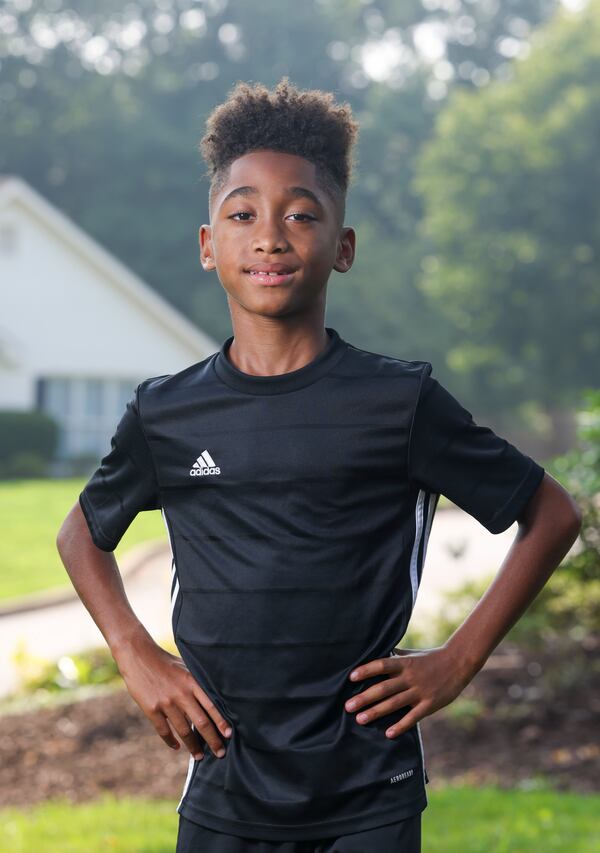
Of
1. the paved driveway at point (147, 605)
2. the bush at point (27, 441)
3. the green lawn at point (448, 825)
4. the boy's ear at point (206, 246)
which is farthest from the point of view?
the bush at point (27, 441)

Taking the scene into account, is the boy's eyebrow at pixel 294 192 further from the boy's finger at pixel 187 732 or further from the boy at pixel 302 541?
the boy's finger at pixel 187 732

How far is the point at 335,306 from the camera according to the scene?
142 feet

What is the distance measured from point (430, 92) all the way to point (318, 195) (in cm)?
5138

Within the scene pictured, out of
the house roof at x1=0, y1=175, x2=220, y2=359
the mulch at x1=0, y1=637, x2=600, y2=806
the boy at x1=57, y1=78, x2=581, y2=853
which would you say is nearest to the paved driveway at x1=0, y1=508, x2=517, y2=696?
the mulch at x1=0, y1=637, x2=600, y2=806

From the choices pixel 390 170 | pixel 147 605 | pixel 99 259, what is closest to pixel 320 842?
pixel 147 605

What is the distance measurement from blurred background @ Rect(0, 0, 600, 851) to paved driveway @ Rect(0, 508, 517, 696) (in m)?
0.06

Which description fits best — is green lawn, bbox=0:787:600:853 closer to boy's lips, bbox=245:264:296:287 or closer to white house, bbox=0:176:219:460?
boy's lips, bbox=245:264:296:287

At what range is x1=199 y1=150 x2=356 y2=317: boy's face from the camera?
2.69 metres

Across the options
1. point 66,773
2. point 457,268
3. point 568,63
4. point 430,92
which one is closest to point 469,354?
point 457,268

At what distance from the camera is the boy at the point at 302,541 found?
8.41 feet

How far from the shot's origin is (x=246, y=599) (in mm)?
2611

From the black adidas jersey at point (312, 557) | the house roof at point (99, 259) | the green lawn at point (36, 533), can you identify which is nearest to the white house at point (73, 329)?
the house roof at point (99, 259)

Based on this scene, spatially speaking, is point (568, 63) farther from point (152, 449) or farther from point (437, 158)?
point (152, 449)

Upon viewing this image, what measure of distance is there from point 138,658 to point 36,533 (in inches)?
605
